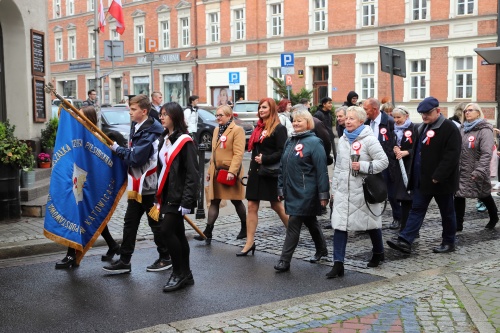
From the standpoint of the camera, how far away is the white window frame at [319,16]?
38.2 metres

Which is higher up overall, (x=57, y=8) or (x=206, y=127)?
(x=57, y=8)

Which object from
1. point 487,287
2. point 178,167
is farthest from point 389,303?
point 178,167

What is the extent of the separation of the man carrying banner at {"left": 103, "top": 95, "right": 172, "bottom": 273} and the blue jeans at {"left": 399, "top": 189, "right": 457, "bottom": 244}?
291cm

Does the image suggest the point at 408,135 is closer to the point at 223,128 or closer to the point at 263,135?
the point at 263,135

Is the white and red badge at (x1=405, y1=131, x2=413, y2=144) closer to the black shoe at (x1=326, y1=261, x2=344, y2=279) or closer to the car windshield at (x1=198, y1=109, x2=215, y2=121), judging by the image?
the black shoe at (x1=326, y1=261, x2=344, y2=279)

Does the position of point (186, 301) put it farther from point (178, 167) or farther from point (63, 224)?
point (63, 224)

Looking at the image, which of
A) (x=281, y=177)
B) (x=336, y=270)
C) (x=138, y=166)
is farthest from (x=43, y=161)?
(x=336, y=270)

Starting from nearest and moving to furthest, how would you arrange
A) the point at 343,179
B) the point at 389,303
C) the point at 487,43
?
the point at 389,303
the point at 343,179
the point at 487,43

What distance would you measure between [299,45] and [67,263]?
109 feet

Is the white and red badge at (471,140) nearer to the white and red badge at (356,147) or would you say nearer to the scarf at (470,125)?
the scarf at (470,125)

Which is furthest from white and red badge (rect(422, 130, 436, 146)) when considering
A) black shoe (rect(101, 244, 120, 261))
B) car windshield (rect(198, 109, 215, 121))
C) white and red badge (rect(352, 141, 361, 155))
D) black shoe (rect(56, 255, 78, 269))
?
car windshield (rect(198, 109, 215, 121))

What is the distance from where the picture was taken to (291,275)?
7375 millimetres

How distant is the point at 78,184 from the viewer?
25.2ft

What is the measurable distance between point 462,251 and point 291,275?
243cm
